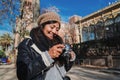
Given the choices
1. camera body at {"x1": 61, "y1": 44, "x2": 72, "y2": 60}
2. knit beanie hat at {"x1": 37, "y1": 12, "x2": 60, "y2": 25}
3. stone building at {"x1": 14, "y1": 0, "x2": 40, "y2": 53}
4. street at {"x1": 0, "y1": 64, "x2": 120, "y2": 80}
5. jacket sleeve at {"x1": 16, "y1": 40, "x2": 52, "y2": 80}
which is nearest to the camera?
jacket sleeve at {"x1": 16, "y1": 40, "x2": 52, "y2": 80}

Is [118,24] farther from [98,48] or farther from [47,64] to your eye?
[47,64]

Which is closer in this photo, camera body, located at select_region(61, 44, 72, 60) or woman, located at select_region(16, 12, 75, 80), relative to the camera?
woman, located at select_region(16, 12, 75, 80)

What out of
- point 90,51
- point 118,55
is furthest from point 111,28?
point 118,55

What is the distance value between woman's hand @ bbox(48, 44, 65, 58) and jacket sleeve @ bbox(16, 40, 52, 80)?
0.09 metres

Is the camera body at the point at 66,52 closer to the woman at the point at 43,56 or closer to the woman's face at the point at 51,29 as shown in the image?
the woman at the point at 43,56

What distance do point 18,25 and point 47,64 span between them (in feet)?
58.8

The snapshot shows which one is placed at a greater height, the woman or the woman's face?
the woman's face

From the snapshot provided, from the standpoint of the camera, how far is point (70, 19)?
80.4m

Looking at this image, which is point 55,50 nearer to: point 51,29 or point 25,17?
point 51,29

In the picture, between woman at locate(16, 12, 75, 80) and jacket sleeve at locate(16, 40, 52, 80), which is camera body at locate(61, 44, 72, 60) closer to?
woman at locate(16, 12, 75, 80)

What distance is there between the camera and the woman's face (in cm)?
209

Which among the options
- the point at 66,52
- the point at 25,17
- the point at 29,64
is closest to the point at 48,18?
the point at 66,52

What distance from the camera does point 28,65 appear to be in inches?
73.3

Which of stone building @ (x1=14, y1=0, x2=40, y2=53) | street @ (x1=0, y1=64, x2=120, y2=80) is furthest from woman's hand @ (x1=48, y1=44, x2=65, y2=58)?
stone building @ (x1=14, y1=0, x2=40, y2=53)
